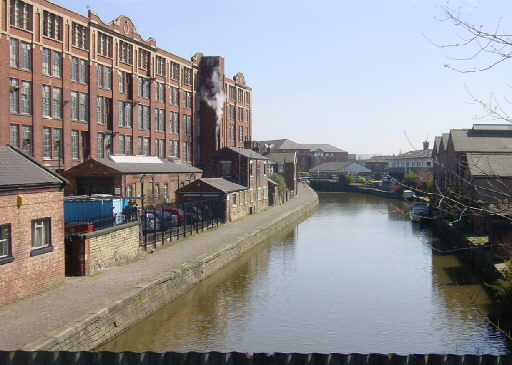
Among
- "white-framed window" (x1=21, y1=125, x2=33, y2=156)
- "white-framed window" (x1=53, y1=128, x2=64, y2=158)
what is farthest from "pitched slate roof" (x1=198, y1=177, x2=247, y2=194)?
"white-framed window" (x1=21, y1=125, x2=33, y2=156)

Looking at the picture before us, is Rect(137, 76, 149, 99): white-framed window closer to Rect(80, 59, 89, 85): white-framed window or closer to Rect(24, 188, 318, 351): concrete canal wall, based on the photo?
Rect(80, 59, 89, 85): white-framed window

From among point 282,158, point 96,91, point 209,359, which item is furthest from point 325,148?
point 209,359

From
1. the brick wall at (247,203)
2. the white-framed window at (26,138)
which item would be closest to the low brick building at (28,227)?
the white-framed window at (26,138)

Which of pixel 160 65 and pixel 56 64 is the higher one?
pixel 160 65

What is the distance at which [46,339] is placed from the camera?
1349cm

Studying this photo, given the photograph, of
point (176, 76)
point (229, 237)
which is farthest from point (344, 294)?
point (176, 76)

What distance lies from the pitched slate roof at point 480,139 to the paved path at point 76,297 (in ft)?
113

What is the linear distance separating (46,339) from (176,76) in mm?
55518

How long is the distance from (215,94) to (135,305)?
5701 centimetres

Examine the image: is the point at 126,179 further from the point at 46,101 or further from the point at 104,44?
the point at 104,44

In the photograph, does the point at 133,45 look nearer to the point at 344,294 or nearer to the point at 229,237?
the point at 229,237

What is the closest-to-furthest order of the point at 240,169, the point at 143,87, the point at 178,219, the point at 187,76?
the point at 178,219 → the point at 240,169 → the point at 143,87 → the point at 187,76

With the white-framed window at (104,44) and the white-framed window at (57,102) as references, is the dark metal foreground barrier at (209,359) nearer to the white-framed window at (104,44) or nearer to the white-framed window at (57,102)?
the white-framed window at (57,102)

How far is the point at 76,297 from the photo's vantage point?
17.9 metres
